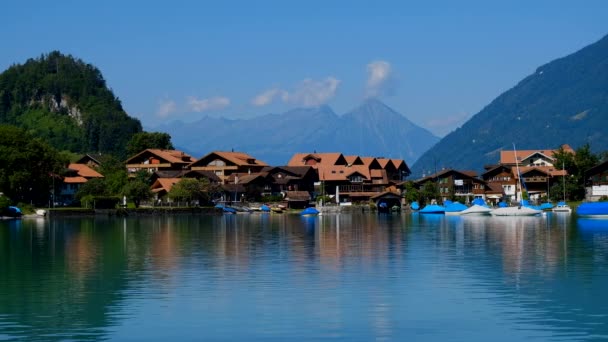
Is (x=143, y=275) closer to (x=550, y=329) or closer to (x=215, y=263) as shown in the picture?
(x=215, y=263)

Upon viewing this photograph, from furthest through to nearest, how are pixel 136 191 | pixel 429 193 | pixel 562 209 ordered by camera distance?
pixel 429 193
pixel 136 191
pixel 562 209

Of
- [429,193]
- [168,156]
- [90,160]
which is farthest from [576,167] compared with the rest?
[90,160]

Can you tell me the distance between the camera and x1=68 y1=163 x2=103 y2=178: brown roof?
107188 millimetres

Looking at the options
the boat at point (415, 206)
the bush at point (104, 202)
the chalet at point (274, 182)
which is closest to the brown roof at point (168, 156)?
the chalet at point (274, 182)

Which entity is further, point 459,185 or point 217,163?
point 217,163

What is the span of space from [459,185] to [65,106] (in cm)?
7761

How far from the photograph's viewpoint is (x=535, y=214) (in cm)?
8325

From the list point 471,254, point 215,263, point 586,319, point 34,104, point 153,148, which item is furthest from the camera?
point 34,104

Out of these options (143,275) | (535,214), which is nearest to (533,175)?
(535,214)

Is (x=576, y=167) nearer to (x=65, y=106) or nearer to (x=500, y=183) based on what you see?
(x=500, y=183)

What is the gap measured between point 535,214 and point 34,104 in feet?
351

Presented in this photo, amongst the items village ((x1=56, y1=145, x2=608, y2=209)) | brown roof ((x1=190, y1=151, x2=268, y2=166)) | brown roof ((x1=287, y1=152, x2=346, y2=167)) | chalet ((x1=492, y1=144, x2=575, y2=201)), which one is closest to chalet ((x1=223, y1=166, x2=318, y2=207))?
village ((x1=56, y1=145, x2=608, y2=209))

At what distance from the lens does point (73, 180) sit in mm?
103375

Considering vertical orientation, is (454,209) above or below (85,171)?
below
